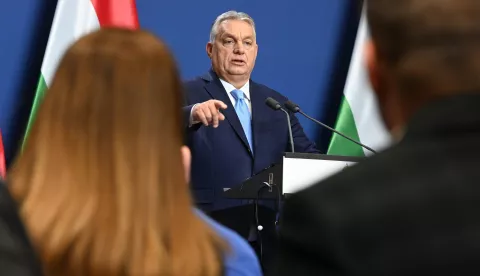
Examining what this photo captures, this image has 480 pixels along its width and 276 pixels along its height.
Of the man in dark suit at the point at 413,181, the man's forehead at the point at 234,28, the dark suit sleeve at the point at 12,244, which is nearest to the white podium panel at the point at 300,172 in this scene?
the man's forehead at the point at 234,28

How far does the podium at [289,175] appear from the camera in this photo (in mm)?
3188

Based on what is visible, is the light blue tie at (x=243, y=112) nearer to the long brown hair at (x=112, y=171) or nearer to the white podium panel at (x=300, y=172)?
the white podium panel at (x=300, y=172)

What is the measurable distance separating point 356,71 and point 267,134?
1322mm

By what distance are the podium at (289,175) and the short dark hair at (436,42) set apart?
2.24 m

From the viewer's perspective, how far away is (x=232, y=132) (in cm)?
390

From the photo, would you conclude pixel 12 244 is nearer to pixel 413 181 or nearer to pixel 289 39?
pixel 413 181

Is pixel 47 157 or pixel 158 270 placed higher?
pixel 47 157

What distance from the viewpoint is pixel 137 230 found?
1.18 meters

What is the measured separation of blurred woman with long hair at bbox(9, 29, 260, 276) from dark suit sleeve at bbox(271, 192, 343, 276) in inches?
13.0

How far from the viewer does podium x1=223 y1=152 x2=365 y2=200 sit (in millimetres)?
3188

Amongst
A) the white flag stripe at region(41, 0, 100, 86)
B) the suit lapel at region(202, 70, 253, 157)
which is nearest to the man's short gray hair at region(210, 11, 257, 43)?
the suit lapel at region(202, 70, 253, 157)

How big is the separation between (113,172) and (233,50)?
3.14 meters

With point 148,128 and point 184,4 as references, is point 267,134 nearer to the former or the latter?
point 184,4

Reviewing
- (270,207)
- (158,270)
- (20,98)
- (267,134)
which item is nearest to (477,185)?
(158,270)
